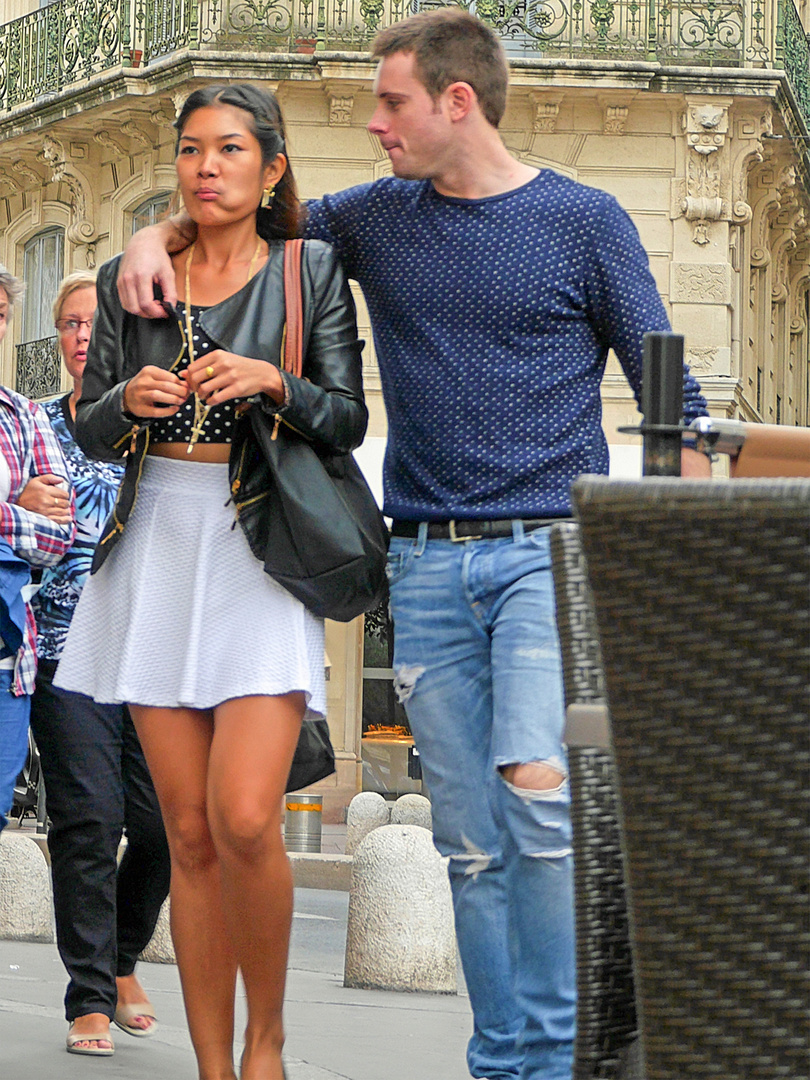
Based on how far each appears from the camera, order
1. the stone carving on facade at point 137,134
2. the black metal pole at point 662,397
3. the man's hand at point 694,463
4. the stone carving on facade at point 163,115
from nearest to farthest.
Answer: the black metal pole at point 662,397 → the man's hand at point 694,463 → the stone carving on facade at point 163,115 → the stone carving on facade at point 137,134

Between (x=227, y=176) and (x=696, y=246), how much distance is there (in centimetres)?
1689

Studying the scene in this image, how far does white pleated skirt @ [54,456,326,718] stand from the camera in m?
3.59

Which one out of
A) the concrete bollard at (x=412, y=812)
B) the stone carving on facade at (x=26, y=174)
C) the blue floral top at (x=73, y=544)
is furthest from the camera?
the stone carving on facade at (x=26, y=174)

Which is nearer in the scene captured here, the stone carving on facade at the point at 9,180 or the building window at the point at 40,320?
the building window at the point at 40,320

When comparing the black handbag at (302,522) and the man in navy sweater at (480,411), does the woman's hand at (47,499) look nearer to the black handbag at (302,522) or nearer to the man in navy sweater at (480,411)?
the man in navy sweater at (480,411)

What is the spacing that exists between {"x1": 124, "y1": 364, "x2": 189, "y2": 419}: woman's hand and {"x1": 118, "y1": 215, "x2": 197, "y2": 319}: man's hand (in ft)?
0.64

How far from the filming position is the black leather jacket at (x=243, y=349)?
12.1 ft

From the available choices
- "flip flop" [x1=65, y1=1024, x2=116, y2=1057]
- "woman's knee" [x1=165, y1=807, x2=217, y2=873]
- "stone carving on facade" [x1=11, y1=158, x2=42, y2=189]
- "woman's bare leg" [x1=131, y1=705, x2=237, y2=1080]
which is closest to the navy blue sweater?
"woman's bare leg" [x1=131, y1=705, x2=237, y2=1080]

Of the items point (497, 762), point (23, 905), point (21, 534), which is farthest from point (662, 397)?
point (23, 905)

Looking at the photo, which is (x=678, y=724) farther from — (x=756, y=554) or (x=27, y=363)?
(x=27, y=363)

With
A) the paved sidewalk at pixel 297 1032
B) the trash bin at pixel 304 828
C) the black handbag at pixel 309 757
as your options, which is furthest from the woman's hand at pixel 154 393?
the trash bin at pixel 304 828

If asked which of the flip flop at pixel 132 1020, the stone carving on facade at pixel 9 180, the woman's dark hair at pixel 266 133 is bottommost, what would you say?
the flip flop at pixel 132 1020

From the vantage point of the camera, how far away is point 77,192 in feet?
75.1

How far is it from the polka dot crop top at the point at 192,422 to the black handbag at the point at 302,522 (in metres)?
0.06
